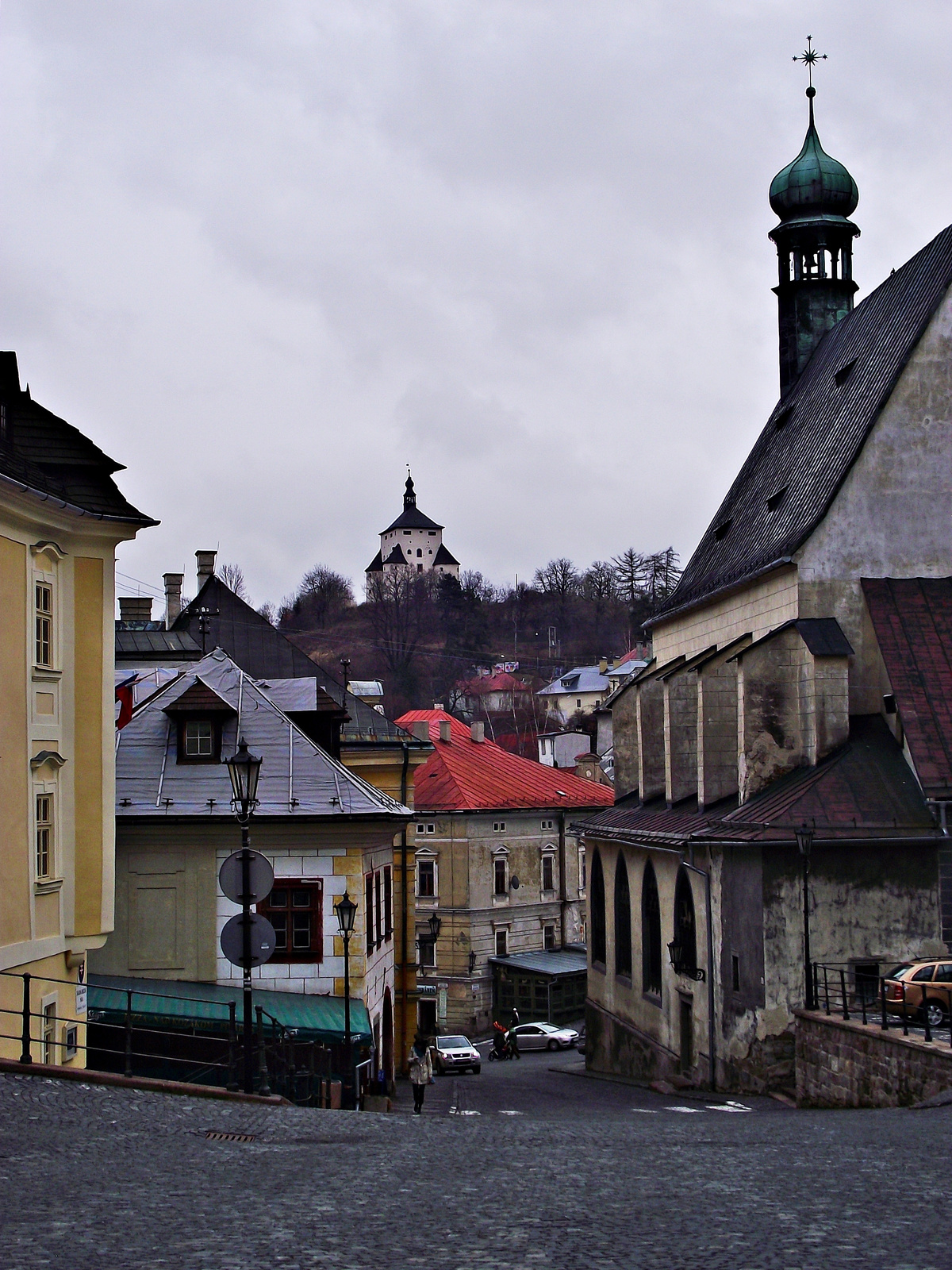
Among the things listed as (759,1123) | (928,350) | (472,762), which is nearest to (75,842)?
(759,1123)

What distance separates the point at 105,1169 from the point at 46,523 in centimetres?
1353

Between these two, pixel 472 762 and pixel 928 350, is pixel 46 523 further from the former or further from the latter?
pixel 472 762

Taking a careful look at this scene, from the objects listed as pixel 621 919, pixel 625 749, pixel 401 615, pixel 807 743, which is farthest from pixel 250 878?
pixel 401 615

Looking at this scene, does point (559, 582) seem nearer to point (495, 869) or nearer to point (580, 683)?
point (580, 683)

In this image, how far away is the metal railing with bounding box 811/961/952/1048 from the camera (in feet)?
Answer: 68.7

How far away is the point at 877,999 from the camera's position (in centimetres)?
2456

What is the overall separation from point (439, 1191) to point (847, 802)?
59.5 feet

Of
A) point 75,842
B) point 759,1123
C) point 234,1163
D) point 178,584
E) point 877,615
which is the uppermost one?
point 178,584

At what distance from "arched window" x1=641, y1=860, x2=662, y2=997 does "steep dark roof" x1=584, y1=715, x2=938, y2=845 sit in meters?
5.36

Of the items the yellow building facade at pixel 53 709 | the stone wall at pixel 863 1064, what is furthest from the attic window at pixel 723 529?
the yellow building facade at pixel 53 709

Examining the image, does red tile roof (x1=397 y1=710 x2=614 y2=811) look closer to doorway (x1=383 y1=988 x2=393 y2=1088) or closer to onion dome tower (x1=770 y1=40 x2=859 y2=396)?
onion dome tower (x1=770 y1=40 x2=859 y2=396)

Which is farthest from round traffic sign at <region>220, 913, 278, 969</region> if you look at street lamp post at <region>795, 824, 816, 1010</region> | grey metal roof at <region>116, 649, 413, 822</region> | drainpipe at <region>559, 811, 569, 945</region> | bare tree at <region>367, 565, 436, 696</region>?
bare tree at <region>367, 565, 436, 696</region>

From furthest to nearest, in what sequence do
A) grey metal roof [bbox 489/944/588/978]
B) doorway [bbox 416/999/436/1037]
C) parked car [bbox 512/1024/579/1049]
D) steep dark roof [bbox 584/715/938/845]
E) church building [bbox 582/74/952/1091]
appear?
grey metal roof [bbox 489/944/588/978], doorway [bbox 416/999/436/1037], parked car [bbox 512/1024/579/1049], church building [bbox 582/74/952/1091], steep dark roof [bbox 584/715/938/845]

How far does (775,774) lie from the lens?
97.9 ft
